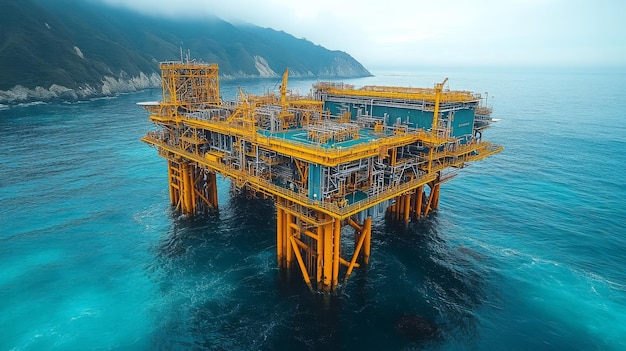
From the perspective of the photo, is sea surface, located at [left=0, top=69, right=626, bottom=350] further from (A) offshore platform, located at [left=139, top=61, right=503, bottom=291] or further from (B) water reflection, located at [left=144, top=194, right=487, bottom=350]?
(A) offshore platform, located at [left=139, top=61, right=503, bottom=291]

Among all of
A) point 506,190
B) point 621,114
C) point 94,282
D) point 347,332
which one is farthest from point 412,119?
point 621,114

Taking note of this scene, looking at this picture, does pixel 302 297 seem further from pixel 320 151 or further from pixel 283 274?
pixel 320 151

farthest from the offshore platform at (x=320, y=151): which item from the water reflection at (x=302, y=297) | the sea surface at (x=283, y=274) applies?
the sea surface at (x=283, y=274)

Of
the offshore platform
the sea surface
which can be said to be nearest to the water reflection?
the sea surface

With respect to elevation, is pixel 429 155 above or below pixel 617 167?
above

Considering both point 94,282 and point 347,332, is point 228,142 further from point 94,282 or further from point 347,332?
point 347,332
